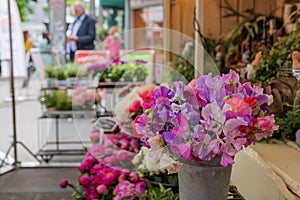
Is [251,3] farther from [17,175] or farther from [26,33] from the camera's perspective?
[26,33]

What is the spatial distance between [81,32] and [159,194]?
4260mm

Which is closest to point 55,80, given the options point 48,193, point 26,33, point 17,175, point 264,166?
point 17,175

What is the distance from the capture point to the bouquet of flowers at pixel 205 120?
0.78 meters

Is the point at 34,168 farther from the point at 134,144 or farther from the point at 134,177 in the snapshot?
the point at 134,177

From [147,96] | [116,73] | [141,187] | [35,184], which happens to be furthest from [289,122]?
[35,184]

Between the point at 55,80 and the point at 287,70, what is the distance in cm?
321

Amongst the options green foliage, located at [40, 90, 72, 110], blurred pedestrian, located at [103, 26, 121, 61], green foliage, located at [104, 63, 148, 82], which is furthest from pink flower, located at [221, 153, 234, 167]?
green foliage, located at [40, 90, 72, 110]

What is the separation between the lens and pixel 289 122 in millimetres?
1298

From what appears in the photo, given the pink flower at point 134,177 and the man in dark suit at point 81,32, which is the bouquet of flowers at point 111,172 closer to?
the pink flower at point 134,177

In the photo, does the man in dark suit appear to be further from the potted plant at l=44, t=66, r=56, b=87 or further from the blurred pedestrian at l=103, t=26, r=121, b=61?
the blurred pedestrian at l=103, t=26, r=121, b=61

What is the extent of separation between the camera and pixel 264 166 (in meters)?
1.10

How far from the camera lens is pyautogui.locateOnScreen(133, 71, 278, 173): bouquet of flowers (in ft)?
2.55

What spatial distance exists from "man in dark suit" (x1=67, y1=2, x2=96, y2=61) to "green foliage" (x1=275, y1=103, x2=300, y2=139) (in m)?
4.23

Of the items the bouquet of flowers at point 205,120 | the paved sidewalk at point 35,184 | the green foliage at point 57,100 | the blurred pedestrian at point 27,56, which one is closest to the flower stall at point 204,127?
the bouquet of flowers at point 205,120
